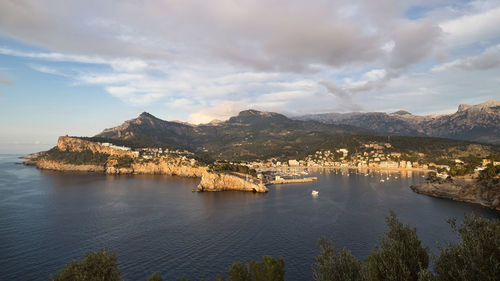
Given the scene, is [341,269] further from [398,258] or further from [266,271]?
[266,271]

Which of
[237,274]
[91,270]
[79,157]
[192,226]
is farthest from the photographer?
[79,157]

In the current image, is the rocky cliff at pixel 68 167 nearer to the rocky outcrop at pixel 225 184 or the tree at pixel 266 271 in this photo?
the rocky outcrop at pixel 225 184

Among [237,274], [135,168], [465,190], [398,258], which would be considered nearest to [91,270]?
[237,274]

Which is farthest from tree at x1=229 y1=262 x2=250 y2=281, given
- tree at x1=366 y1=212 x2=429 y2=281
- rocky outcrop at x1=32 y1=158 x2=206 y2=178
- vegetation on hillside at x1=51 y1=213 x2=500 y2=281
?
rocky outcrop at x1=32 y1=158 x2=206 y2=178

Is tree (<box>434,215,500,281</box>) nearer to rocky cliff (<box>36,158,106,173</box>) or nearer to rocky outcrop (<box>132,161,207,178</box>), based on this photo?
rocky outcrop (<box>132,161,207,178</box>)

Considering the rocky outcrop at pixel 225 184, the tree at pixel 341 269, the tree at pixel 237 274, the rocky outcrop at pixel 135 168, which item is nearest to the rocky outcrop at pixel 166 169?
the rocky outcrop at pixel 135 168

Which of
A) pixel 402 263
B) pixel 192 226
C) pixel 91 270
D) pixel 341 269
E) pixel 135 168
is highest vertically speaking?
pixel 402 263

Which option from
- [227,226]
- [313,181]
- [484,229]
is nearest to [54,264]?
[227,226]
